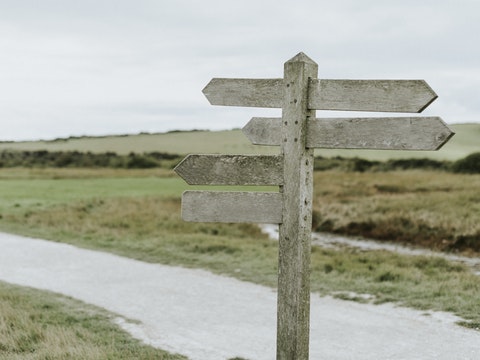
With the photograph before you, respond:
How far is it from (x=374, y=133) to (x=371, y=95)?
12.3 inches

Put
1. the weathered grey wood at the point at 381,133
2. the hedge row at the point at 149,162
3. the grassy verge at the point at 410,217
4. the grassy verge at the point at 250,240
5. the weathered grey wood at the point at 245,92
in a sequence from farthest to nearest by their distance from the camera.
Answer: the hedge row at the point at 149,162 → the grassy verge at the point at 410,217 → the grassy verge at the point at 250,240 → the weathered grey wood at the point at 245,92 → the weathered grey wood at the point at 381,133

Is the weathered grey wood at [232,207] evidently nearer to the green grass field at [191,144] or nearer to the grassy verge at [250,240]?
the grassy verge at [250,240]

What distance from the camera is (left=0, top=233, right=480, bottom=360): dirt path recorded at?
847 cm

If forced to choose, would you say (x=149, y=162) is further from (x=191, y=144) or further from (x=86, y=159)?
(x=191, y=144)

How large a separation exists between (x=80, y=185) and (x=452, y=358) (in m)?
38.3

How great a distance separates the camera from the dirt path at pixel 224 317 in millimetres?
8469

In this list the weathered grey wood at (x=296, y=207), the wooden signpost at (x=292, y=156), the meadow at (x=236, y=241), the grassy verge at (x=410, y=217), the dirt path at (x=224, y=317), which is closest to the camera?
the wooden signpost at (x=292, y=156)

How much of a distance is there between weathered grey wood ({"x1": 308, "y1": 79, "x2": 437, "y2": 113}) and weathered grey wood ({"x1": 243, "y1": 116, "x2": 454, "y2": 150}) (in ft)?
0.33

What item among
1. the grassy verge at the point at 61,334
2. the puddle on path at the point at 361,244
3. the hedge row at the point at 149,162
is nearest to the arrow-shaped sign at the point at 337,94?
the grassy verge at the point at 61,334

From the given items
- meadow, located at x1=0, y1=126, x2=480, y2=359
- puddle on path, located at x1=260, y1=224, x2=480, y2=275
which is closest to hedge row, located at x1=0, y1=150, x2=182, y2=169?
meadow, located at x1=0, y1=126, x2=480, y2=359

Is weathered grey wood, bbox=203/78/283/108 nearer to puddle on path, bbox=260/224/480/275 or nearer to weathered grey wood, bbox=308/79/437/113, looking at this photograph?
weathered grey wood, bbox=308/79/437/113

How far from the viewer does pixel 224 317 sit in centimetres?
1029

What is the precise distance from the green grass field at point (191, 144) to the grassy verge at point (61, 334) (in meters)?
57.9

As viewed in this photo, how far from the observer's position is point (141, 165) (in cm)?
6831
